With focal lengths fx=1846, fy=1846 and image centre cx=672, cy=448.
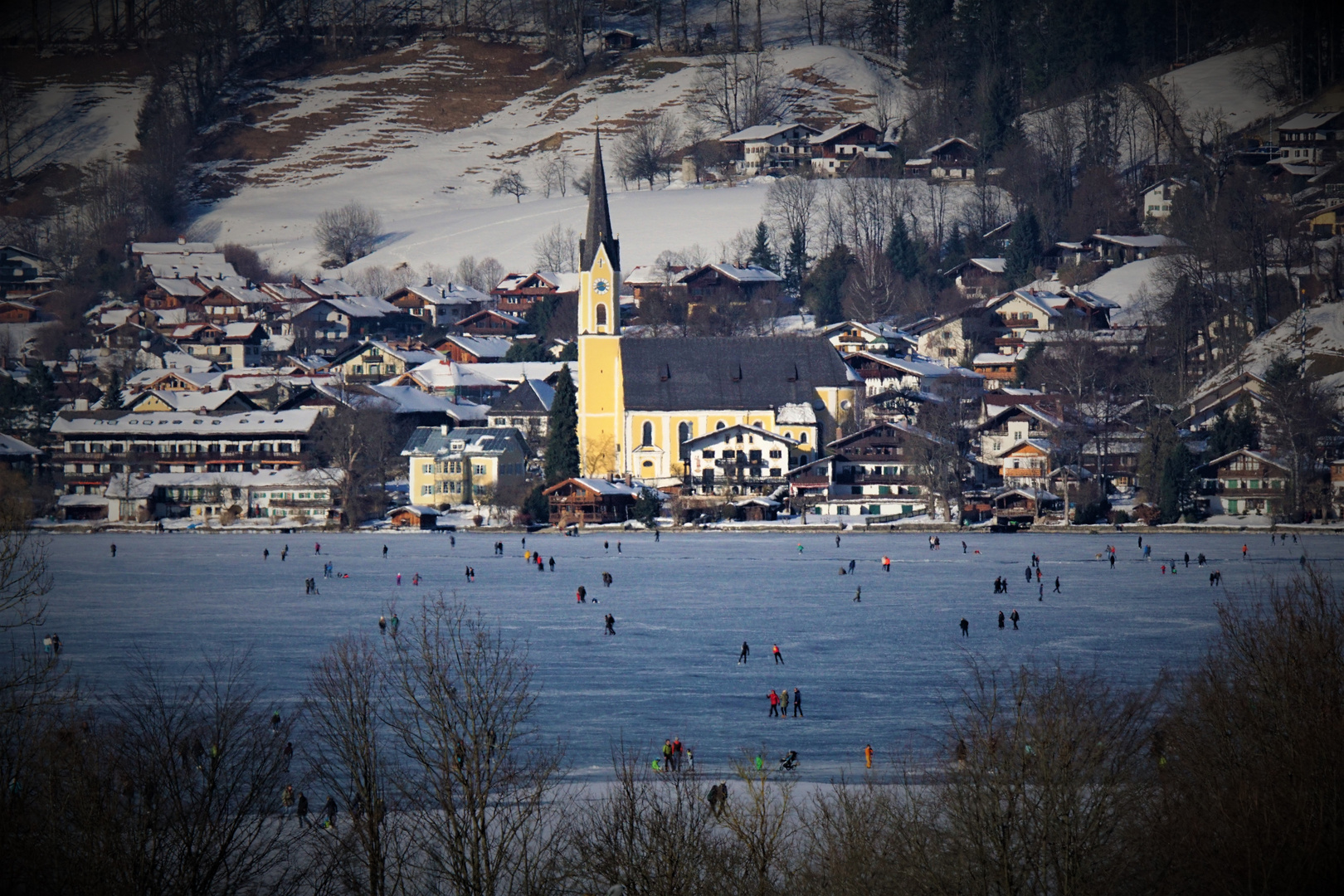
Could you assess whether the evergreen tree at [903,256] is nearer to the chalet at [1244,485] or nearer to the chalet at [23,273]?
the chalet at [1244,485]

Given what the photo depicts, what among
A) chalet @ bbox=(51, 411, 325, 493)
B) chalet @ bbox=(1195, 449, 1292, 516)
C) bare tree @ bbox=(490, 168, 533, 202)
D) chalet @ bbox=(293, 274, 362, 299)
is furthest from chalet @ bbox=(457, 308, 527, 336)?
chalet @ bbox=(1195, 449, 1292, 516)

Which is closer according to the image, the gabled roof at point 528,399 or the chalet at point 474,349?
the gabled roof at point 528,399

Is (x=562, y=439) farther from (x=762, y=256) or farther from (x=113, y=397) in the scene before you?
(x=762, y=256)

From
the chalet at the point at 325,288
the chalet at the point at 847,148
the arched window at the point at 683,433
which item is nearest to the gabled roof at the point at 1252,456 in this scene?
the arched window at the point at 683,433

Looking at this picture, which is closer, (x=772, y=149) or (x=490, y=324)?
(x=490, y=324)

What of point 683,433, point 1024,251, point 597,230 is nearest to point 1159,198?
point 1024,251

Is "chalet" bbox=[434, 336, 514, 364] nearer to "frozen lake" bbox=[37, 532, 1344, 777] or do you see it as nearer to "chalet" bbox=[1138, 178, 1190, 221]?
"chalet" bbox=[1138, 178, 1190, 221]
